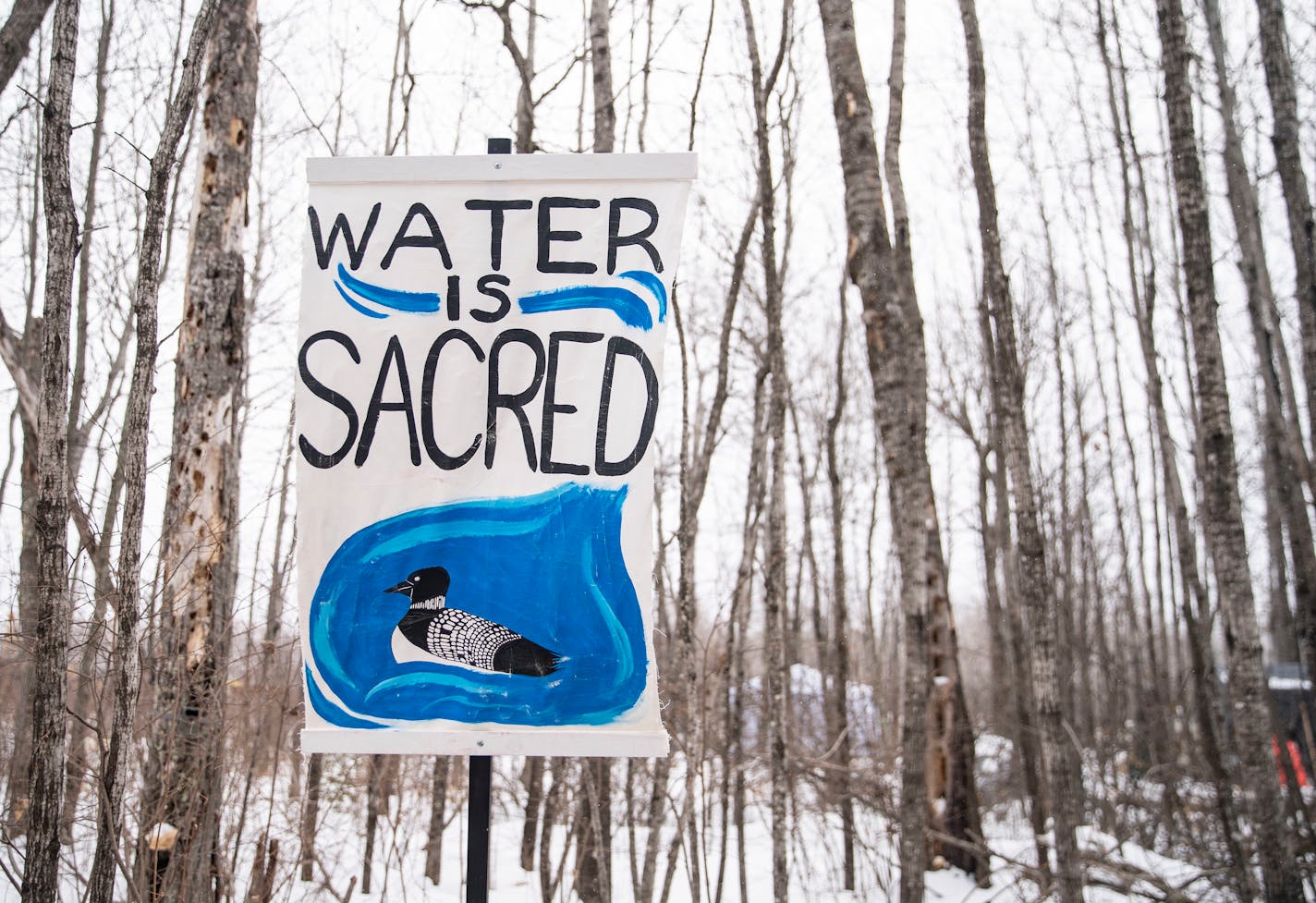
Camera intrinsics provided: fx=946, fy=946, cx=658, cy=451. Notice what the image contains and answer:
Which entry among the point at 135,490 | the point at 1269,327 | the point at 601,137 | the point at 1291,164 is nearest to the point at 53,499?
the point at 135,490

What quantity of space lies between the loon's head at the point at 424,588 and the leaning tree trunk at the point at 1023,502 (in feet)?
13.3

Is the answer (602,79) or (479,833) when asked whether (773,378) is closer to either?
(602,79)

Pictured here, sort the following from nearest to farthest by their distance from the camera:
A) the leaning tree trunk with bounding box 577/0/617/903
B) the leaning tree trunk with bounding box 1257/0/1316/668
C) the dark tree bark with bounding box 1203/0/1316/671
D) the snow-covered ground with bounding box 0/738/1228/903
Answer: the leaning tree trunk with bounding box 577/0/617/903 → the leaning tree trunk with bounding box 1257/0/1316/668 → the snow-covered ground with bounding box 0/738/1228/903 → the dark tree bark with bounding box 1203/0/1316/671

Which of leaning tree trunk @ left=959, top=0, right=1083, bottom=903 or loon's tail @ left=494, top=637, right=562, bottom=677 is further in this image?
leaning tree trunk @ left=959, top=0, right=1083, bottom=903

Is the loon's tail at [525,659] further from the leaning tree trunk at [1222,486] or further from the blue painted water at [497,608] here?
the leaning tree trunk at [1222,486]

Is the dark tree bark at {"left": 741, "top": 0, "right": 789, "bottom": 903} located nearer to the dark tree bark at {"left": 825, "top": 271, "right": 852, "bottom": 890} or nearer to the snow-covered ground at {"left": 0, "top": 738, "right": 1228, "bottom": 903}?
the snow-covered ground at {"left": 0, "top": 738, "right": 1228, "bottom": 903}

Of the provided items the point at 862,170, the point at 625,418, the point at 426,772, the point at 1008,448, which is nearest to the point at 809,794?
the point at 426,772

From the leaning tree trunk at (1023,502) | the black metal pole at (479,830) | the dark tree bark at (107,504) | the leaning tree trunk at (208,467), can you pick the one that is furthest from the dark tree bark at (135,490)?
the leaning tree trunk at (1023,502)

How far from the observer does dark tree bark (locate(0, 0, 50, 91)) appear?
3475 millimetres

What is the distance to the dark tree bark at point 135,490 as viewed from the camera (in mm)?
2641

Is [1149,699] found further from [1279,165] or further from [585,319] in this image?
[585,319]

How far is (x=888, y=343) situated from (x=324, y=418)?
281cm

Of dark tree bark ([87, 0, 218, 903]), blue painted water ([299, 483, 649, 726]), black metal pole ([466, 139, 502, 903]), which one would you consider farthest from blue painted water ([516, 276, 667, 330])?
dark tree bark ([87, 0, 218, 903])

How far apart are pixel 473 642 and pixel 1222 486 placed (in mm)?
5091
